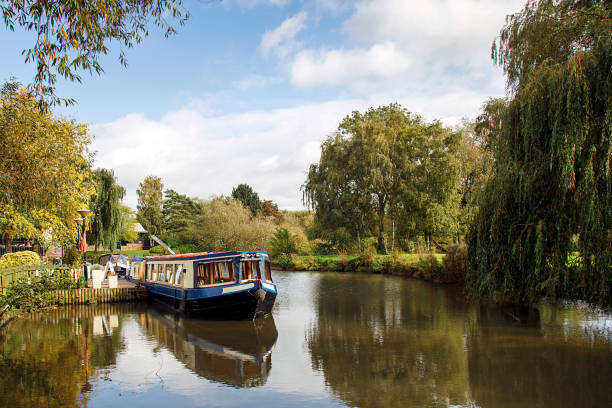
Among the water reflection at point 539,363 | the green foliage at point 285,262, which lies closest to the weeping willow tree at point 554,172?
the water reflection at point 539,363

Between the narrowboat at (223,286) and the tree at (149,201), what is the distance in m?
47.2

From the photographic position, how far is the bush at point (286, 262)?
127 ft

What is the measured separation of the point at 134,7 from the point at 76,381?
6561 millimetres

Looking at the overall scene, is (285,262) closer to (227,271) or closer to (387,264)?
(387,264)

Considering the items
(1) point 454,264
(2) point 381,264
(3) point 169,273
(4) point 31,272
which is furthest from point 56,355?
(2) point 381,264

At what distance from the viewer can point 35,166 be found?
13617 mm

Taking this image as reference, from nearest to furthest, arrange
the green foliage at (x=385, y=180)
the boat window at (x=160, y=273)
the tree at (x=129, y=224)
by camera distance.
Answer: the boat window at (x=160, y=273) < the green foliage at (x=385, y=180) < the tree at (x=129, y=224)

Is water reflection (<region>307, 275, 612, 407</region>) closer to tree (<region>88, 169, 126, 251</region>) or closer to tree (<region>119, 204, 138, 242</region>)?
tree (<region>88, 169, 126, 251</region>)

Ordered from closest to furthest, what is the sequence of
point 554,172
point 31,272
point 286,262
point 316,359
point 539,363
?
point 539,363
point 554,172
point 316,359
point 31,272
point 286,262

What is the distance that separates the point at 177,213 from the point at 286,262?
2239 cm

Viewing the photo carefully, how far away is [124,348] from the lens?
11430 mm

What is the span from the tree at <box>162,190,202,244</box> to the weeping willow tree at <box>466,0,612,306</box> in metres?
45.2

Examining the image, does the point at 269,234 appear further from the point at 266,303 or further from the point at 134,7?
the point at 134,7

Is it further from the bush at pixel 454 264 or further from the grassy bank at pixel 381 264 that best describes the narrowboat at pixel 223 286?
the grassy bank at pixel 381 264
